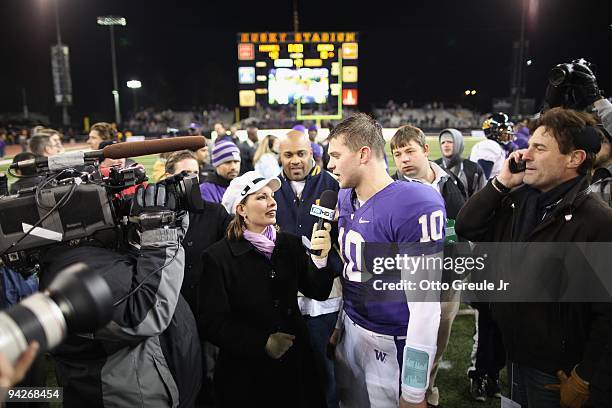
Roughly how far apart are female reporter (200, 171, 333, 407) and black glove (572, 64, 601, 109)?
1.85m

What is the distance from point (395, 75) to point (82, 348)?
58.7 m

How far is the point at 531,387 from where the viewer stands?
2.19 m

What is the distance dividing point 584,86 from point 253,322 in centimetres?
247

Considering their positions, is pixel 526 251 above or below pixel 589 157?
below

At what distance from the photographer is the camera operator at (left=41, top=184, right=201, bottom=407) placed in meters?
1.76

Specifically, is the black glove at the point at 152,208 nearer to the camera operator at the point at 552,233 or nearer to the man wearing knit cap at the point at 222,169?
the camera operator at the point at 552,233

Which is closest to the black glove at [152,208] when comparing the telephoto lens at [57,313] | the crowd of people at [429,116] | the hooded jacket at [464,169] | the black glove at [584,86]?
the telephoto lens at [57,313]

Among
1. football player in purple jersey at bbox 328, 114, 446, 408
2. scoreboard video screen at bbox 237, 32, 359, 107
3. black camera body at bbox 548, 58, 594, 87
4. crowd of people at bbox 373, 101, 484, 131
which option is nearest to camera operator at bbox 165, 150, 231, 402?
football player in purple jersey at bbox 328, 114, 446, 408

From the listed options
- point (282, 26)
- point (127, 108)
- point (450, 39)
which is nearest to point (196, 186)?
point (282, 26)

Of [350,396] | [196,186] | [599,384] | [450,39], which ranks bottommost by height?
[350,396]

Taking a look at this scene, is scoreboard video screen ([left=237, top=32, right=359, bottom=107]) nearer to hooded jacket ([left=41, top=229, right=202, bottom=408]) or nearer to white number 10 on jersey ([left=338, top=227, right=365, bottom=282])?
white number 10 on jersey ([left=338, top=227, right=365, bottom=282])

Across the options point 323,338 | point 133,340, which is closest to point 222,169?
point 323,338

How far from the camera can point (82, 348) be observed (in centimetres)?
186

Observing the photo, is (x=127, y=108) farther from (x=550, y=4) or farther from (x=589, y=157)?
(x=589, y=157)
